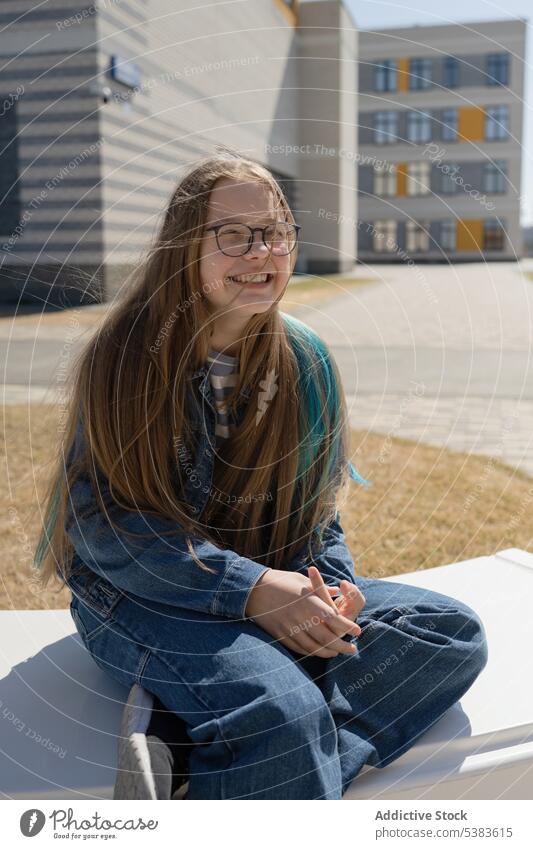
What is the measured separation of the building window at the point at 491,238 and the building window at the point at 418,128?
399cm

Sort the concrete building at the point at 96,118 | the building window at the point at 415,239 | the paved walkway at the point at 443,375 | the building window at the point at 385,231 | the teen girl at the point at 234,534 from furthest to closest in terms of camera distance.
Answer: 1. the building window at the point at 415,239
2. the building window at the point at 385,231
3. the concrete building at the point at 96,118
4. the paved walkway at the point at 443,375
5. the teen girl at the point at 234,534

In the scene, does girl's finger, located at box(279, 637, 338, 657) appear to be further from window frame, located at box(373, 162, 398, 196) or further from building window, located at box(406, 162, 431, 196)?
window frame, located at box(373, 162, 398, 196)

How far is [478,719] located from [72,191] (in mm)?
11283

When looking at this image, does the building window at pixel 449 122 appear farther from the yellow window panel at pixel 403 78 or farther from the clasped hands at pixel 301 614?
the clasped hands at pixel 301 614

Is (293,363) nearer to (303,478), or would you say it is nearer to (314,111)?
(303,478)

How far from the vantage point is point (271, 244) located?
60.8 inches

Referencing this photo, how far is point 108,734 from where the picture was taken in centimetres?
139

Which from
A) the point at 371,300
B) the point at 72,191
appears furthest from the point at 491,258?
the point at 72,191

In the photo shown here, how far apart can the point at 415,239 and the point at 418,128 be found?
409cm

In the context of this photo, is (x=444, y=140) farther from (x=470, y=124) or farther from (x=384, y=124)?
(x=384, y=124)

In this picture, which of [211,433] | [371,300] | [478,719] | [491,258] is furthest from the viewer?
[491,258]

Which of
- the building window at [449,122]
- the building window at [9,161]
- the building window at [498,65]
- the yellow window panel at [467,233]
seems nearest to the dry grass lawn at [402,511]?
the building window at [9,161]

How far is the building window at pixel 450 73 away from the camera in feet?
109

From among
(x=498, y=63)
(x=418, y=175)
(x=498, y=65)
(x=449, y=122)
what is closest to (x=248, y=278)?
(x=418, y=175)
